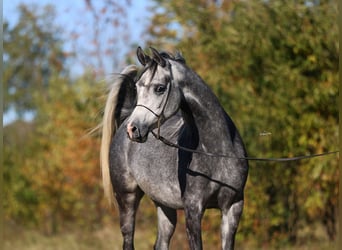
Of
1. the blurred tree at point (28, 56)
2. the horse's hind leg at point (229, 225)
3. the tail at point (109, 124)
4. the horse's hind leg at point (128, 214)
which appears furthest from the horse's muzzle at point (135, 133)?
the blurred tree at point (28, 56)

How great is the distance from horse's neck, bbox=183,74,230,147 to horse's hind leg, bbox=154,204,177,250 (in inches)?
54.8

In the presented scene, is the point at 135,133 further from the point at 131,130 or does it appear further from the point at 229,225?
the point at 229,225

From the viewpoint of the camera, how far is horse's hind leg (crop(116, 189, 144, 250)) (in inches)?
276

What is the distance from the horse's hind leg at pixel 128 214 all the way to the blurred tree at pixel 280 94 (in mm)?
3570

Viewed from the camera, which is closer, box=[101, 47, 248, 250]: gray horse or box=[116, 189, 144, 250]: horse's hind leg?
box=[101, 47, 248, 250]: gray horse

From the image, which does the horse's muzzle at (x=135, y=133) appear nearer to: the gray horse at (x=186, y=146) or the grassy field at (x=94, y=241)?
the gray horse at (x=186, y=146)

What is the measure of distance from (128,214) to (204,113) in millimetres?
1686

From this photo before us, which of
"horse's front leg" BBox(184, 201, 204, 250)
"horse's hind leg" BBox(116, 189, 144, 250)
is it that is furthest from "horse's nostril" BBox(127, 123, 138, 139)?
"horse's hind leg" BBox(116, 189, 144, 250)

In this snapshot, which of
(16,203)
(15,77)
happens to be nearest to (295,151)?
(16,203)

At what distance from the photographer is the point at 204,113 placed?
5.80 meters

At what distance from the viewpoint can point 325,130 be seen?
421 inches

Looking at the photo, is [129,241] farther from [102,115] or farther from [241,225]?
[241,225]

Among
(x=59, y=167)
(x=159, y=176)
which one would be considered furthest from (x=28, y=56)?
(x=159, y=176)

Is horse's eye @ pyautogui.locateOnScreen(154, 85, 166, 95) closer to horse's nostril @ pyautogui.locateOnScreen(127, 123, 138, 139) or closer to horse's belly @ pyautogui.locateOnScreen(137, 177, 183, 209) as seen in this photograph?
horse's nostril @ pyautogui.locateOnScreen(127, 123, 138, 139)
